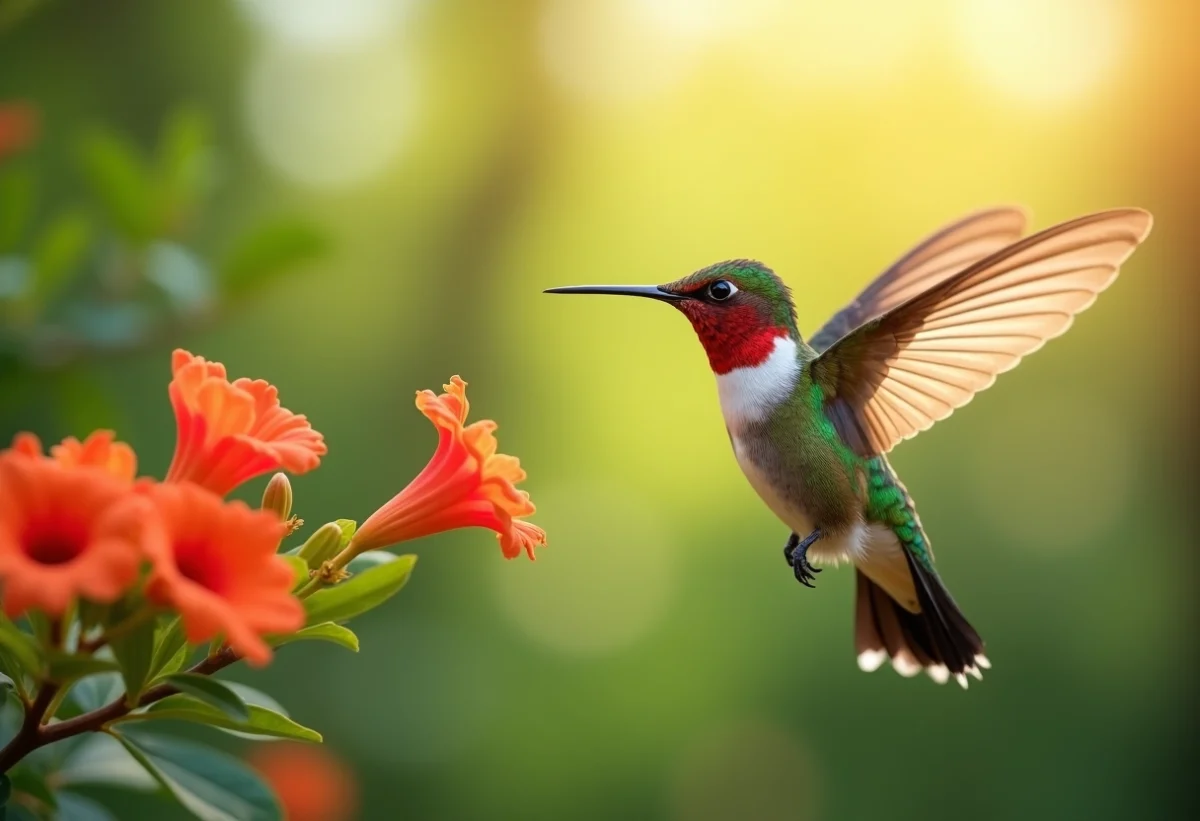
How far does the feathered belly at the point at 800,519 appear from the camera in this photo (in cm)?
222

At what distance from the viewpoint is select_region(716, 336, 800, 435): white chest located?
88.3 inches

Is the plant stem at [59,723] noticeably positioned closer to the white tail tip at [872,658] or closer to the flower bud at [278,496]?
the flower bud at [278,496]

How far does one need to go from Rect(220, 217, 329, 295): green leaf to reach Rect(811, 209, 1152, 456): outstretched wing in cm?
132

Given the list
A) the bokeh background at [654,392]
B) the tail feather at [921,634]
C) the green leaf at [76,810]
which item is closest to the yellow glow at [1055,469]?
the bokeh background at [654,392]

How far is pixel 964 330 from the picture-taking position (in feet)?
7.40

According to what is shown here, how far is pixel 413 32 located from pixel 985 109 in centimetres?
346

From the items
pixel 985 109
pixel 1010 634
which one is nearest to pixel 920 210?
pixel 985 109

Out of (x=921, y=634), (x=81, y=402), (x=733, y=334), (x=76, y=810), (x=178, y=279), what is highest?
(x=733, y=334)

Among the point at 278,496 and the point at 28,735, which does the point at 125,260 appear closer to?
the point at 278,496

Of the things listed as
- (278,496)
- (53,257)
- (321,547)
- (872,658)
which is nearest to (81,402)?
(53,257)

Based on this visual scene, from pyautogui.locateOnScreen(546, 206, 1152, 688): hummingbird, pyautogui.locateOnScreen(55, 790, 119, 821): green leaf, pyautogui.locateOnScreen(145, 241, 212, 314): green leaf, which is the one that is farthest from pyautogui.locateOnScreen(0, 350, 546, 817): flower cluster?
pyautogui.locateOnScreen(145, 241, 212, 314): green leaf

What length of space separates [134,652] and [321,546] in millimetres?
242

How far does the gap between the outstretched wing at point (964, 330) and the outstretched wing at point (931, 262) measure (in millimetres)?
343

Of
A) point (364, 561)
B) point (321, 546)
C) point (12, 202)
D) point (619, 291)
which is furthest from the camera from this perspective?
point (12, 202)
